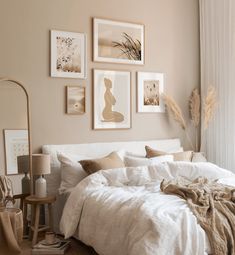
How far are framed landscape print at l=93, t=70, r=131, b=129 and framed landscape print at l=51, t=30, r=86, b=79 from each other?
0.82 feet

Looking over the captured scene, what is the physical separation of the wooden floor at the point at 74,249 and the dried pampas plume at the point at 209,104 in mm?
2492

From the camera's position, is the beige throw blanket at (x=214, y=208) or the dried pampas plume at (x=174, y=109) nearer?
the beige throw blanket at (x=214, y=208)

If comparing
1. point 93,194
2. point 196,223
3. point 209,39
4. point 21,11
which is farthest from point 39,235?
point 209,39

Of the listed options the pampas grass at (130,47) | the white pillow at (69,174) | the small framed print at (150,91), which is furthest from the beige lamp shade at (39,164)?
the pampas grass at (130,47)

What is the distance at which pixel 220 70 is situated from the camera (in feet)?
18.5

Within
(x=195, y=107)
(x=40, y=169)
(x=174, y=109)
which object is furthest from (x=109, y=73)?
(x=40, y=169)

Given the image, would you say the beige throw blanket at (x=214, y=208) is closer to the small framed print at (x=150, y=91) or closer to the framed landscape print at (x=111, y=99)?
the framed landscape print at (x=111, y=99)

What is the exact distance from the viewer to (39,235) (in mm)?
4566

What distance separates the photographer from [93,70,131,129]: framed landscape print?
205 inches

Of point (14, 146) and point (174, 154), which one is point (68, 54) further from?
point (174, 154)

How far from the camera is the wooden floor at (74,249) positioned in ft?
13.3

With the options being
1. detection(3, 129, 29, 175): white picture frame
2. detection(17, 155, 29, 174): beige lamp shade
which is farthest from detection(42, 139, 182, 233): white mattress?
detection(17, 155, 29, 174): beige lamp shade

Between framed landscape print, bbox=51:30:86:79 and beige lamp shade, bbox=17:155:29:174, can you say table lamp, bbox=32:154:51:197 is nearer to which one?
beige lamp shade, bbox=17:155:29:174

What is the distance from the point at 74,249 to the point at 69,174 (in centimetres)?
86
